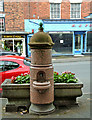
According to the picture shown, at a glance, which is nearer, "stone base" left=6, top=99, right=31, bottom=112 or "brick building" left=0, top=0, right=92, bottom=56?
"stone base" left=6, top=99, right=31, bottom=112

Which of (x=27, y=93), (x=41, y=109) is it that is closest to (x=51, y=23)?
(x=27, y=93)

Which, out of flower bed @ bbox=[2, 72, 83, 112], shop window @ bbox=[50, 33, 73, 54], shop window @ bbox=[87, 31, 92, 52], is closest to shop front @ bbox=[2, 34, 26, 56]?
shop window @ bbox=[50, 33, 73, 54]

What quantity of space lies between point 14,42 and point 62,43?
6.47 meters

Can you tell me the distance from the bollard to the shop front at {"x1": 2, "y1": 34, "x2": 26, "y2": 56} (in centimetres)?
1846

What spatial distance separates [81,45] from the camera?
2436 centimetres

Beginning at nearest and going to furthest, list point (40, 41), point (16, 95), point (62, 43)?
point (40, 41)
point (16, 95)
point (62, 43)

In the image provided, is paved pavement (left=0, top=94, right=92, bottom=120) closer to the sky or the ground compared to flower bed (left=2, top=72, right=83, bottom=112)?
closer to the ground

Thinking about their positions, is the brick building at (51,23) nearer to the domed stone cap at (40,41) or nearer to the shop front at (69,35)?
the shop front at (69,35)

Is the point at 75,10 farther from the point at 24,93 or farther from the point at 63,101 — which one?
the point at 24,93

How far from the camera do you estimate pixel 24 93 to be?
17.2 ft

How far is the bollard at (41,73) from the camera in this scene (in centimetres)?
486

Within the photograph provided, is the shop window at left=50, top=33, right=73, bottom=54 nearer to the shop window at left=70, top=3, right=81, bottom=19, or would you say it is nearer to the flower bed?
the shop window at left=70, top=3, right=81, bottom=19

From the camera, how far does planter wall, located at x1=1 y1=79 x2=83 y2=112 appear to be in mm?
5186

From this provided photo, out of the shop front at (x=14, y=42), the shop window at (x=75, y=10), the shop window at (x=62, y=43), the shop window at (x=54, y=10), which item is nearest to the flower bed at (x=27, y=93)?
the shop front at (x=14, y=42)
